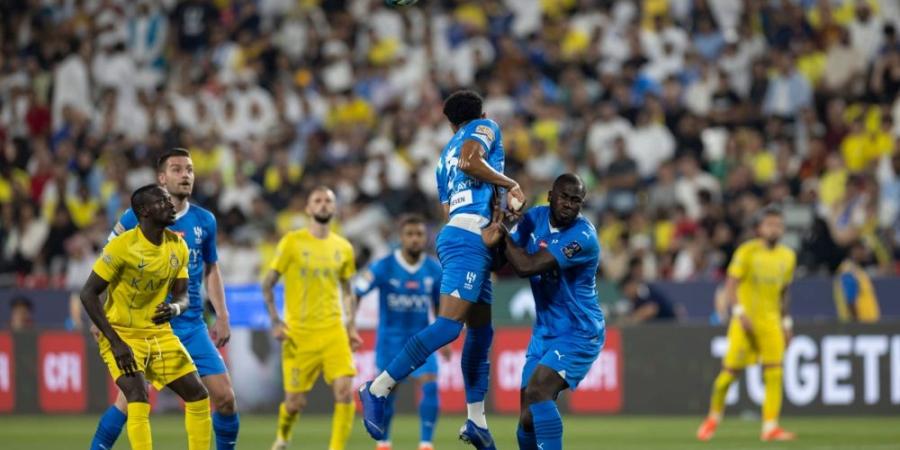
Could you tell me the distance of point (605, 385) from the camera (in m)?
21.0

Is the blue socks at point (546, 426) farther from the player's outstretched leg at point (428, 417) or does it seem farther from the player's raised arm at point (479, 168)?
the player's outstretched leg at point (428, 417)

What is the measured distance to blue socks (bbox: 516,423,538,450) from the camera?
11.8 m

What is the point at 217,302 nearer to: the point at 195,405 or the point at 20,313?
the point at 195,405

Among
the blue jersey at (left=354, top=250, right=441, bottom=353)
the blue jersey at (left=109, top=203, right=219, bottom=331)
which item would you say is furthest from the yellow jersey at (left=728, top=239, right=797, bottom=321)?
the blue jersey at (left=109, top=203, right=219, bottom=331)

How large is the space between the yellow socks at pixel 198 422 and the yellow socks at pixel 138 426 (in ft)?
1.22

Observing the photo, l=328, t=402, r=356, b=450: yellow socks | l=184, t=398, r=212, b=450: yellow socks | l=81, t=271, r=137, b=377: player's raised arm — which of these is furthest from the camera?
l=328, t=402, r=356, b=450: yellow socks

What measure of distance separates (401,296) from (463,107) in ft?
14.5

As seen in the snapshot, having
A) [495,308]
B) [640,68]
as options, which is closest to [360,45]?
[640,68]

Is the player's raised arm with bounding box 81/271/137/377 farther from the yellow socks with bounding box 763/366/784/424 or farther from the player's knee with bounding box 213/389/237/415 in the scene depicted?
the yellow socks with bounding box 763/366/784/424

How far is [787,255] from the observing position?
17.7 m

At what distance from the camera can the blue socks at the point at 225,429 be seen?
12508 mm

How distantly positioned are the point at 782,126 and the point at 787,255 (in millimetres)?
6892

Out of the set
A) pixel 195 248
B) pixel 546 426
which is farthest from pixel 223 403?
pixel 546 426

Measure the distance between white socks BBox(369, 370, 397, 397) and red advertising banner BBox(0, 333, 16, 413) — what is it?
466 inches
